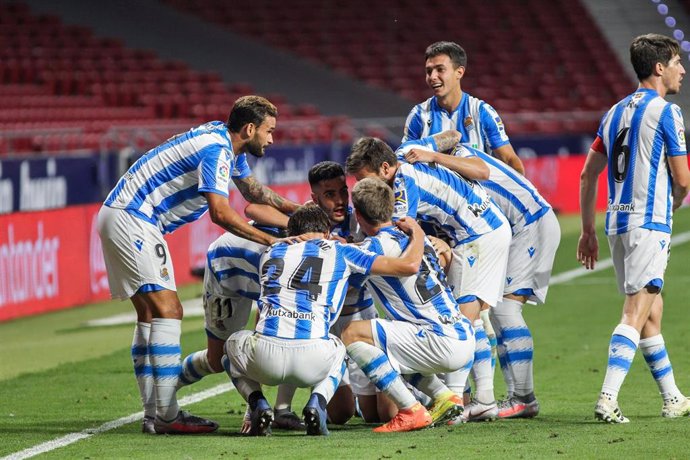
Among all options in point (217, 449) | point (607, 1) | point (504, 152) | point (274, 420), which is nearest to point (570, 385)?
point (504, 152)

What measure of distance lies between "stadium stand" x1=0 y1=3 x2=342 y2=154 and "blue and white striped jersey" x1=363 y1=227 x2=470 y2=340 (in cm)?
1202

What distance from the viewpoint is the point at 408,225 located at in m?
6.89

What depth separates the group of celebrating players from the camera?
21.8 ft

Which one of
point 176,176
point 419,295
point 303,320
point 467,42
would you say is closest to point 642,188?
point 419,295

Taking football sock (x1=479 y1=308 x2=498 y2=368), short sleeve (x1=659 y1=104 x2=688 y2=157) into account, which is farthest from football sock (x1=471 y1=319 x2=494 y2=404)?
short sleeve (x1=659 y1=104 x2=688 y2=157)

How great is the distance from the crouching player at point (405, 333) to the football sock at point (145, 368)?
108 centimetres

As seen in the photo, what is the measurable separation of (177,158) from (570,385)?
3.22m

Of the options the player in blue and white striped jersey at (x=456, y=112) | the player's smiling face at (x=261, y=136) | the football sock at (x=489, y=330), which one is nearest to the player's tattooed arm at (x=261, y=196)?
the player's smiling face at (x=261, y=136)

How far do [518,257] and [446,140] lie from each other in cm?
86

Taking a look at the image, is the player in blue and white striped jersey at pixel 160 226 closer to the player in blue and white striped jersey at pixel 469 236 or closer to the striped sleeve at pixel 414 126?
the player in blue and white striped jersey at pixel 469 236

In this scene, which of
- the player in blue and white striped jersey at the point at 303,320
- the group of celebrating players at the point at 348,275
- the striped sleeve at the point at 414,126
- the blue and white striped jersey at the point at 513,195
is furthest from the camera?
the striped sleeve at the point at 414,126

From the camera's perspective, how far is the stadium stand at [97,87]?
2141 cm

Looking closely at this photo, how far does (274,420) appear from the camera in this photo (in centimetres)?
712

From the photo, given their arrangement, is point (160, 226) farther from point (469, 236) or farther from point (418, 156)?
point (469, 236)
